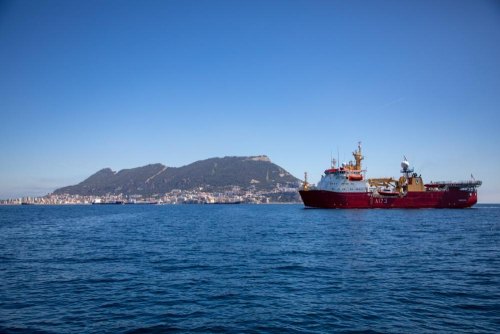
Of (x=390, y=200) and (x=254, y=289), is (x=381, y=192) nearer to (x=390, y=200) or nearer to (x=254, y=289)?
(x=390, y=200)

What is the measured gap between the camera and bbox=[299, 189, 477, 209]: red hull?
93562mm

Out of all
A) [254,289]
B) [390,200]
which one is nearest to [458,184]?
[390,200]

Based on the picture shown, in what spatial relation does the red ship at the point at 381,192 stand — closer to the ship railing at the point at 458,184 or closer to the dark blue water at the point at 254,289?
the ship railing at the point at 458,184

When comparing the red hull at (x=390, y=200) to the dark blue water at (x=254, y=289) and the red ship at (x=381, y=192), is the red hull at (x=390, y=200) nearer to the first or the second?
the red ship at (x=381, y=192)

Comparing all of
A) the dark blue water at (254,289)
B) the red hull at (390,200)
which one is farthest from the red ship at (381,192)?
the dark blue water at (254,289)

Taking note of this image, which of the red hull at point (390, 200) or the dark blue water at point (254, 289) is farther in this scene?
the red hull at point (390, 200)

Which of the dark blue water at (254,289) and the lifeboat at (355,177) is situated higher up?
the lifeboat at (355,177)

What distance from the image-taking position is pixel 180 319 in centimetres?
1370

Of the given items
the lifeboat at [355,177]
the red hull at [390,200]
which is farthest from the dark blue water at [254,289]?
the lifeboat at [355,177]

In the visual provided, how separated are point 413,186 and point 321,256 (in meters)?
83.5

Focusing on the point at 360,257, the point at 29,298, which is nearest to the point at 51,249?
the point at 29,298

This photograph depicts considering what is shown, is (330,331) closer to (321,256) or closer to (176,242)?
(321,256)

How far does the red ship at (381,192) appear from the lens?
93.6 meters

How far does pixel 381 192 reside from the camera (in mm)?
97625
